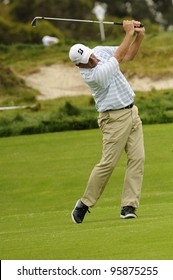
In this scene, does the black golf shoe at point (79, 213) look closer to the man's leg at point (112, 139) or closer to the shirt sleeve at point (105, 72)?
the man's leg at point (112, 139)

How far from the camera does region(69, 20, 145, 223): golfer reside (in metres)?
13.9

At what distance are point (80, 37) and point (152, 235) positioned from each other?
57881 millimetres

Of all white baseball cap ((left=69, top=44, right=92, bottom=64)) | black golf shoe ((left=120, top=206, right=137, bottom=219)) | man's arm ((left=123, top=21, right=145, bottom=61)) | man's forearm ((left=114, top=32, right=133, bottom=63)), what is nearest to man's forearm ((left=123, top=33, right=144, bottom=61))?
man's arm ((left=123, top=21, right=145, bottom=61))

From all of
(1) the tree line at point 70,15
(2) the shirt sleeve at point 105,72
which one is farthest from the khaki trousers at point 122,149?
(1) the tree line at point 70,15

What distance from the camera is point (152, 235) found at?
1179cm

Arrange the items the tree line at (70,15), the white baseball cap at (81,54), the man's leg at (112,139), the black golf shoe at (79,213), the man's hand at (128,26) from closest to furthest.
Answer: the white baseball cap at (81,54), the man's hand at (128,26), the man's leg at (112,139), the black golf shoe at (79,213), the tree line at (70,15)

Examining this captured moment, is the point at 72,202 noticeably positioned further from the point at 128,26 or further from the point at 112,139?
the point at 128,26

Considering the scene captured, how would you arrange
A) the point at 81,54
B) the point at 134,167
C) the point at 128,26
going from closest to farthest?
the point at 81,54, the point at 128,26, the point at 134,167

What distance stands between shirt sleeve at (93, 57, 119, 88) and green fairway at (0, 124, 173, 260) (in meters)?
1.50

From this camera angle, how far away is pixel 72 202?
17922mm

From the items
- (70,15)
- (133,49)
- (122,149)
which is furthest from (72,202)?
(70,15)

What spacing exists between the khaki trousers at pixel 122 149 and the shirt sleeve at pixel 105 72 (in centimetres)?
51

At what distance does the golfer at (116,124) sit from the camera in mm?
13852

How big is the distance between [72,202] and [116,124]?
3.96m
